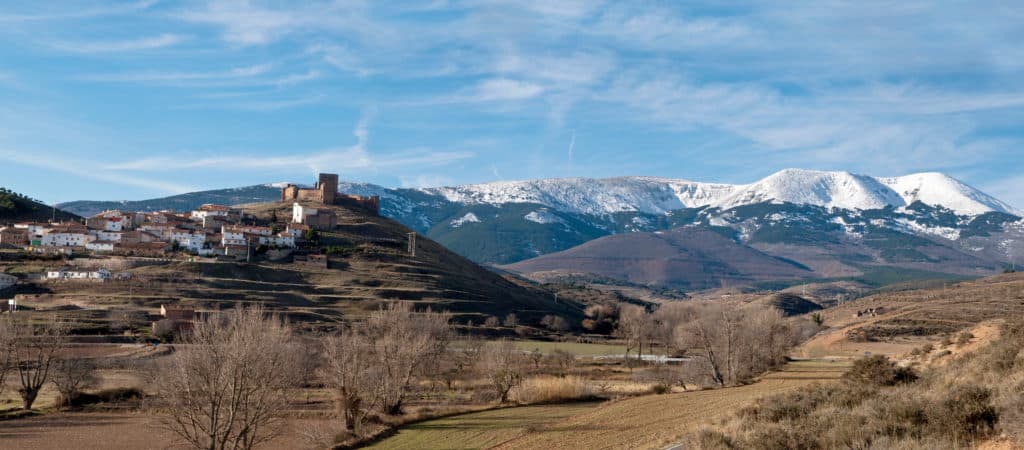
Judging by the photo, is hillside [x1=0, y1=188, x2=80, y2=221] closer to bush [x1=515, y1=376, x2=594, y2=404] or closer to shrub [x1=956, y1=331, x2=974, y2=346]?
bush [x1=515, y1=376, x2=594, y2=404]

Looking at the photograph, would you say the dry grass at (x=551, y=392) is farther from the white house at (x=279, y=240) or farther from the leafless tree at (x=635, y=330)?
the white house at (x=279, y=240)

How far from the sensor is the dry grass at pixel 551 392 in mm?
46406

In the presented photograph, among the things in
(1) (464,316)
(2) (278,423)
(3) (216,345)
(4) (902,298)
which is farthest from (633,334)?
(3) (216,345)

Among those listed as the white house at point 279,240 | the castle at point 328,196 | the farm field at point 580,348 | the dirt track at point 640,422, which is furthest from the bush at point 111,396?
the castle at point 328,196

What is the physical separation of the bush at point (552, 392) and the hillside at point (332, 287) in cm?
3892

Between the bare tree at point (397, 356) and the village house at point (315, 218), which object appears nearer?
the bare tree at point (397, 356)

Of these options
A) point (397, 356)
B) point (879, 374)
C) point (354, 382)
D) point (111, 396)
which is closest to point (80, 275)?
point (111, 396)

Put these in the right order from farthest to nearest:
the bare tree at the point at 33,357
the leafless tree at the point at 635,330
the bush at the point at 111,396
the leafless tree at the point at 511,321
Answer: the leafless tree at the point at 511,321 → the leafless tree at the point at 635,330 → the bush at the point at 111,396 → the bare tree at the point at 33,357

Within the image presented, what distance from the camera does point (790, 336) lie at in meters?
Result: 72.6

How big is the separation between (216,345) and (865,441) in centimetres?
2316

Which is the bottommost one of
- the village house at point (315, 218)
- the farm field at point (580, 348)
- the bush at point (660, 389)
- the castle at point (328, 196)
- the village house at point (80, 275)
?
the farm field at point (580, 348)

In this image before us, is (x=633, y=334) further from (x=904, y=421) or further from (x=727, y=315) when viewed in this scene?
(x=904, y=421)

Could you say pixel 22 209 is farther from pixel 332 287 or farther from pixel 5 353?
pixel 5 353

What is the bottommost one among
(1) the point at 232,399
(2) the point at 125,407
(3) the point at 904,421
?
(2) the point at 125,407
